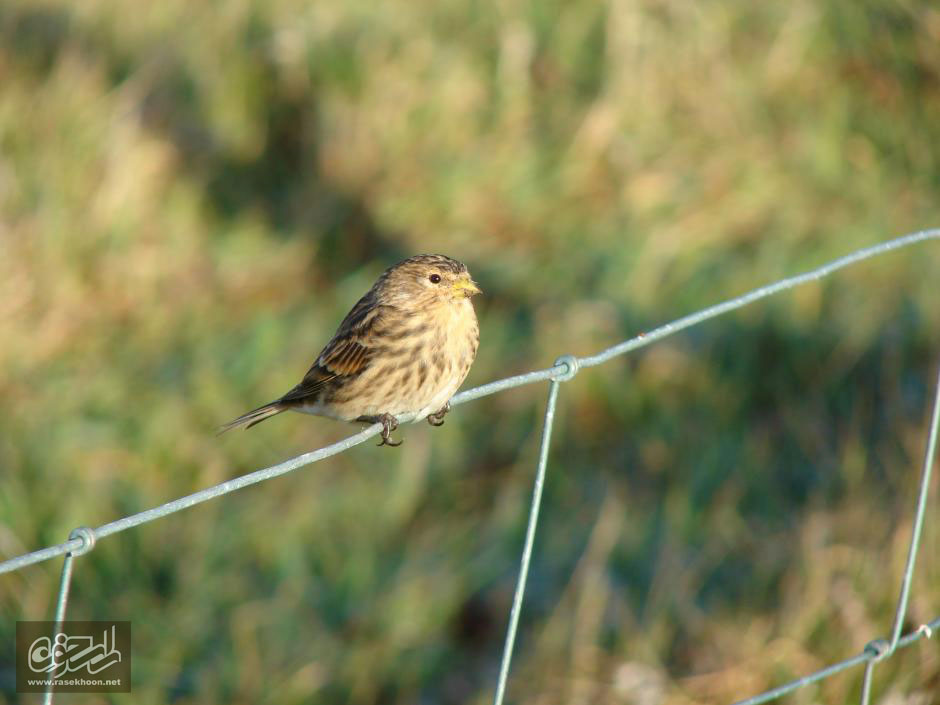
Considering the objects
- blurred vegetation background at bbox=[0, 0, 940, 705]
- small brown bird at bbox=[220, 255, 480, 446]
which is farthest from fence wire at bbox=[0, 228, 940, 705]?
blurred vegetation background at bbox=[0, 0, 940, 705]

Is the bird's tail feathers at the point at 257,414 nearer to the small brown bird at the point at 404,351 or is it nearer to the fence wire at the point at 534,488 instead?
the small brown bird at the point at 404,351

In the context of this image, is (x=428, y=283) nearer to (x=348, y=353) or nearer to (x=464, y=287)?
(x=464, y=287)

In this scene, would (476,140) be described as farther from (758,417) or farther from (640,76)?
(758,417)

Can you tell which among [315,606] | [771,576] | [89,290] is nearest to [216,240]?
[89,290]

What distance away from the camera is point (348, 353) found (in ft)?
12.2

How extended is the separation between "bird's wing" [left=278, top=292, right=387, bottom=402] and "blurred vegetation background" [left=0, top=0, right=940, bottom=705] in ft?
2.90

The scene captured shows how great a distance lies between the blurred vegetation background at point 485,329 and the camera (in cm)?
421

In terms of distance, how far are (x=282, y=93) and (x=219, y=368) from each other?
197cm

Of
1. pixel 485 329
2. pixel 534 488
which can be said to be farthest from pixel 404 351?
pixel 485 329

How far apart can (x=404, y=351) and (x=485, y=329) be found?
2.29 metres

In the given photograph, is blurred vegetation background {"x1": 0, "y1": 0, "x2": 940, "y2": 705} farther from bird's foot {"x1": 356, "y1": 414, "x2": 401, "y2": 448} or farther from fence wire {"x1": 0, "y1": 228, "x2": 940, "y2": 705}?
bird's foot {"x1": 356, "y1": 414, "x2": 401, "y2": 448}

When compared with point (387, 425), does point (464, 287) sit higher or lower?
higher

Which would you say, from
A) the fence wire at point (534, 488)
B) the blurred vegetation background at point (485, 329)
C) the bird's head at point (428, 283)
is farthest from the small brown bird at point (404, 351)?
the blurred vegetation background at point (485, 329)

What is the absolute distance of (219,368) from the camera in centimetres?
551
